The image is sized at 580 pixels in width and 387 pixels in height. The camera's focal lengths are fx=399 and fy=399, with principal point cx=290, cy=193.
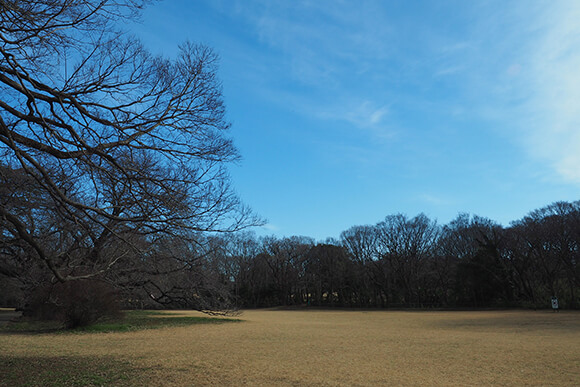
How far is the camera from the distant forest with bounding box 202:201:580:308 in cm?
3447

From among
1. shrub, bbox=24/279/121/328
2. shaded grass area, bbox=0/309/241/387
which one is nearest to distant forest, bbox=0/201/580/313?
shrub, bbox=24/279/121/328

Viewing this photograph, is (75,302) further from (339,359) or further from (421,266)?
(421,266)

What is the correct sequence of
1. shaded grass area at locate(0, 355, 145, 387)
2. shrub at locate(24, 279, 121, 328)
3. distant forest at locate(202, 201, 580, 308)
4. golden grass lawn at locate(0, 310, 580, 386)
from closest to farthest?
shaded grass area at locate(0, 355, 145, 387) < golden grass lawn at locate(0, 310, 580, 386) < shrub at locate(24, 279, 121, 328) < distant forest at locate(202, 201, 580, 308)

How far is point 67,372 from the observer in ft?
24.7

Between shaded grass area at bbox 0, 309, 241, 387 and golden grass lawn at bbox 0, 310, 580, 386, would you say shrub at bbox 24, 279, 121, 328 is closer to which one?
golden grass lawn at bbox 0, 310, 580, 386

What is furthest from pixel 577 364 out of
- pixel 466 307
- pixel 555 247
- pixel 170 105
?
pixel 466 307

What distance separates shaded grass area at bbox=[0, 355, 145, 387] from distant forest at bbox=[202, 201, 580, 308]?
12.2 m

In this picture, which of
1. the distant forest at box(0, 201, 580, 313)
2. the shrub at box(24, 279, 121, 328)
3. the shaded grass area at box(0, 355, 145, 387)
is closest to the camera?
the shaded grass area at box(0, 355, 145, 387)

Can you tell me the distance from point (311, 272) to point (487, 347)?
46.5 metres

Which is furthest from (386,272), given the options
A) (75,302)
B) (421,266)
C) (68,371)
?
(68,371)

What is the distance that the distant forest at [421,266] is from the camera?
34.5 meters

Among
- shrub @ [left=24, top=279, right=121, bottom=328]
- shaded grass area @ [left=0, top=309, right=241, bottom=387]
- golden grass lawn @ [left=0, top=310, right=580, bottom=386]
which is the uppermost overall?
shrub @ [left=24, top=279, right=121, bottom=328]

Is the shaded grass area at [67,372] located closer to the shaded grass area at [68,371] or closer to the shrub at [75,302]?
the shaded grass area at [68,371]

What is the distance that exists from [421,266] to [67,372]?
148 feet
